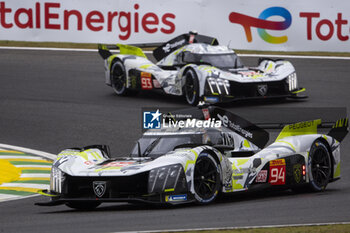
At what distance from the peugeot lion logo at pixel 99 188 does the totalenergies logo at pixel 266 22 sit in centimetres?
1453

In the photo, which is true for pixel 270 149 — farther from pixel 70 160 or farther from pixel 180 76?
pixel 180 76

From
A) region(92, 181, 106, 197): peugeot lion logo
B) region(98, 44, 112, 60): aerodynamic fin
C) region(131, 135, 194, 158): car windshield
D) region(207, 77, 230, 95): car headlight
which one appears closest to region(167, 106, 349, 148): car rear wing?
region(131, 135, 194, 158): car windshield

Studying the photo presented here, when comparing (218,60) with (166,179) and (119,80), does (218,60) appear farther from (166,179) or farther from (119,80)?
(166,179)

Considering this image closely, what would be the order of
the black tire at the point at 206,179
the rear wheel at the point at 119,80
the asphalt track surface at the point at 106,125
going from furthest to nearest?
the rear wheel at the point at 119,80
the black tire at the point at 206,179
the asphalt track surface at the point at 106,125

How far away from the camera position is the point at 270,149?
11250mm

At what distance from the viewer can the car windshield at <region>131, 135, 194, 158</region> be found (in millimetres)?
10758

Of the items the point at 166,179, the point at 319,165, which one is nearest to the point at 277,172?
the point at 319,165

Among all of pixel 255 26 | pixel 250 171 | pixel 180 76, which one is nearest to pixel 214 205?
pixel 250 171

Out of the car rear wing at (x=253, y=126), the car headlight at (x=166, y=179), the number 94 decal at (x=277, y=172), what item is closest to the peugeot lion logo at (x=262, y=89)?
the car rear wing at (x=253, y=126)

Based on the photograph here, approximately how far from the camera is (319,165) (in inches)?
455

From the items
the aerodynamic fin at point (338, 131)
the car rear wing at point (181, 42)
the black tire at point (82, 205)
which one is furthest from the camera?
the car rear wing at point (181, 42)

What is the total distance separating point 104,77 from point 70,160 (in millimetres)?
12493

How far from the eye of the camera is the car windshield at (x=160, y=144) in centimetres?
1076

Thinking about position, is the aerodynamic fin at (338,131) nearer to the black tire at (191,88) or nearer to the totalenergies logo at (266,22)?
the black tire at (191,88)
